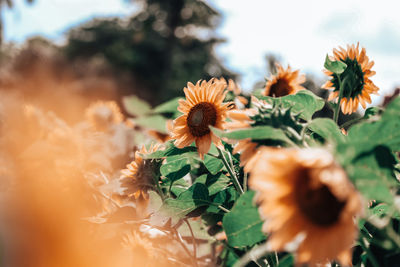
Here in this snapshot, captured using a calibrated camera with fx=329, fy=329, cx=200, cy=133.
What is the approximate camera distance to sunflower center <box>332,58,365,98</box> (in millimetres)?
536

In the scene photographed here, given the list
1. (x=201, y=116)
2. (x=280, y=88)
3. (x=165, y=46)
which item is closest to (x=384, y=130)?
(x=201, y=116)

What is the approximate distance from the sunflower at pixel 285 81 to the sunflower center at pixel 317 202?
1.62 feet

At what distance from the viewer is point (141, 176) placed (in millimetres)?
513

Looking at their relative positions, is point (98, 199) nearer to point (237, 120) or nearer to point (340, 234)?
point (237, 120)

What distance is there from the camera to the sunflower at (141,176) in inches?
19.9

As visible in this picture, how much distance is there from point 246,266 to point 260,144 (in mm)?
227

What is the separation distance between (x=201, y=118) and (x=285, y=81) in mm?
356

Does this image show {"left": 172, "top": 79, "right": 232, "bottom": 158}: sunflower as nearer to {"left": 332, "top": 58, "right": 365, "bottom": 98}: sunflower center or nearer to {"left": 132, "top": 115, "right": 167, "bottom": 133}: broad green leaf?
{"left": 332, "top": 58, "right": 365, "bottom": 98}: sunflower center

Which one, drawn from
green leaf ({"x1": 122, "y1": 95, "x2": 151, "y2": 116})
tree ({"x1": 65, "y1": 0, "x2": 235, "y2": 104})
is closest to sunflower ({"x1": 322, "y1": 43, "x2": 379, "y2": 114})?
green leaf ({"x1": 122, "y1": 95, "x2": 151, "y2": 116})

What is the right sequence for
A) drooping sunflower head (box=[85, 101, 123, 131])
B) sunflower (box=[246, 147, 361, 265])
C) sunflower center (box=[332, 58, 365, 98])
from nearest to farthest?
sunflower (box=[246, 147, 361, 265]), sunflower center (box=[332, 58, 365, 98]), drooping sunflower head (box=[85, 101, 123, 131])

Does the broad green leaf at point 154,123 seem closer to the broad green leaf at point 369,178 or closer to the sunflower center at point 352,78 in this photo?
the sunflower center at point 352,78

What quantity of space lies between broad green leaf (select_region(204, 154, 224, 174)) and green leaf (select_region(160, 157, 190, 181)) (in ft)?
0.10

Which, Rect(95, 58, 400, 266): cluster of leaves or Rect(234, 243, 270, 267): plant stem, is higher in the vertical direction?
Rect(95, 58, 400, 266): cluster of leaves

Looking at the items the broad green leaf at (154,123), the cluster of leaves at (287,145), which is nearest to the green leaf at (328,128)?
the cluster of leaves at (287,145)
